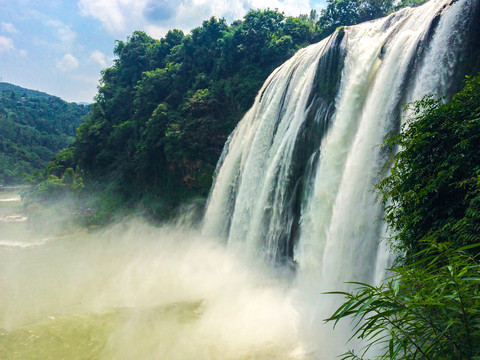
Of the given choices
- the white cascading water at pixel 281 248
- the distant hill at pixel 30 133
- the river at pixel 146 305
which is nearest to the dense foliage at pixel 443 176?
the white cascading water at pixel 281 248

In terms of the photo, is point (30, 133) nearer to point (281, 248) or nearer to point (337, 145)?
point (281, 248)

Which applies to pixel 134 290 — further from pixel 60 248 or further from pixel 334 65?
pixel 334 65

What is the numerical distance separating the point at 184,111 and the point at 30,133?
170 ft

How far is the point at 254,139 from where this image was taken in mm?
12312

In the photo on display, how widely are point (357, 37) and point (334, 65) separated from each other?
104 cm

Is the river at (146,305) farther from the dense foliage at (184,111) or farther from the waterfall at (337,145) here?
the dense foliage at (184,111)

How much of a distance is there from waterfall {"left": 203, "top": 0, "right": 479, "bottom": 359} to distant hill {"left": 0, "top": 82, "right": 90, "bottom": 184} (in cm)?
4405

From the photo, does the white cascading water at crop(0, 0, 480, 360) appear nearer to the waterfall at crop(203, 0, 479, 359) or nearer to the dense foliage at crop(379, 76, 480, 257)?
the waterfall at crop(203, 0, 479, 359)

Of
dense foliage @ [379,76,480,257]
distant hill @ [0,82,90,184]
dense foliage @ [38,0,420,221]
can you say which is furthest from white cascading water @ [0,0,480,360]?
distant hill @ [0,82,90,184]

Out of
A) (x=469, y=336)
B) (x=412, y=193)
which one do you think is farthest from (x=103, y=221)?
(x=469, y=336)

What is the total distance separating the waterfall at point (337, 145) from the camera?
19.0ft

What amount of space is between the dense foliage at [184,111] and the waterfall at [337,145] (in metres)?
8.27

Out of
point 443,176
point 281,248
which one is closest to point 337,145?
point 281,248

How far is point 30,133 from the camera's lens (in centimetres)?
5819
